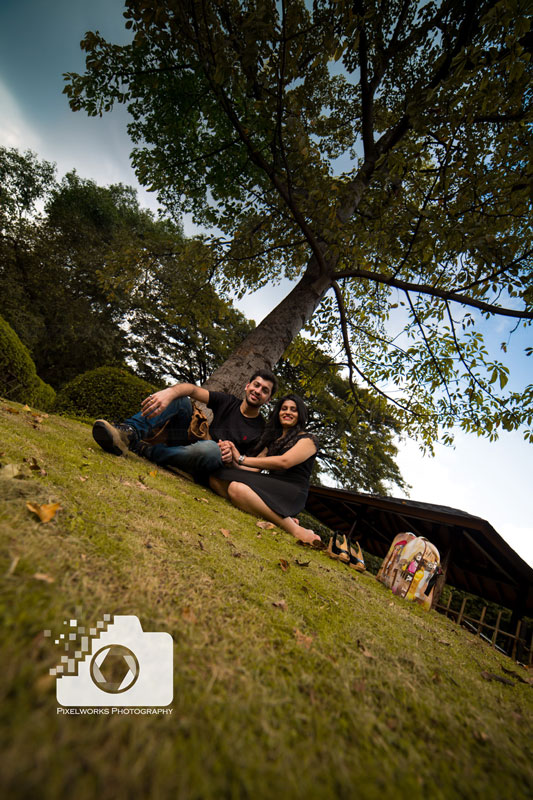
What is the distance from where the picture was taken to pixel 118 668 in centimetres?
62

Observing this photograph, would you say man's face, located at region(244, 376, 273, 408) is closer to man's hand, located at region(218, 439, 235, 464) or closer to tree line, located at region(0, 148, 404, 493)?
man's hand, located at region(218, 439, 235, 464)

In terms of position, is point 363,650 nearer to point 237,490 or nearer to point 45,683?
point 45,683

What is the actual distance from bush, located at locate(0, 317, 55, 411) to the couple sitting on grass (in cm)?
411

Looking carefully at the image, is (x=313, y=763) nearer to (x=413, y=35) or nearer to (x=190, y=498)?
(x=190, y=498)

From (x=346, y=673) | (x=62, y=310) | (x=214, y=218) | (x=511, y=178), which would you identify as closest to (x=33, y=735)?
(x=346, y=673)

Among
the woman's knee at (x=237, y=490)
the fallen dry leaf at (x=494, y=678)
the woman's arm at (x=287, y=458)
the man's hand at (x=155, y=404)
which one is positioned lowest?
the fallen dry leaf at (x=494, y=678)

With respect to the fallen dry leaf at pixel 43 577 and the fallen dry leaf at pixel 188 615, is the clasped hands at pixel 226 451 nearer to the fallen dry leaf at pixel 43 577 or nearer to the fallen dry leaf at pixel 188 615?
the fallen dry leaf at pixel 188 615

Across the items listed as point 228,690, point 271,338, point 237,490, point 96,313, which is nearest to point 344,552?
point 237,490

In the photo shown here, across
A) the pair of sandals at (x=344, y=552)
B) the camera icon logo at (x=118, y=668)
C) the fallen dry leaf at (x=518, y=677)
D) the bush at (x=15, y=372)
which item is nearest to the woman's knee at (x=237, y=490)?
the pair of sandals at (x=344, y=552)

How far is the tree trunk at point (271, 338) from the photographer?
13.5 feet

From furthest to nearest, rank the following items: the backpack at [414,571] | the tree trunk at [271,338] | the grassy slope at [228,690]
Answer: the tree trunk at [271,338] < the backpack at [414,571] < the grassy slope at [228,690]

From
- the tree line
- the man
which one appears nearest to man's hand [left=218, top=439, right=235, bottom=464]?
the man

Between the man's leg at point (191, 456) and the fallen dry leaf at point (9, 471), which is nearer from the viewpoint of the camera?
the fallen dry leaf at point (9, 471)

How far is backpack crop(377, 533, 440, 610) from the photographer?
2.98 m
